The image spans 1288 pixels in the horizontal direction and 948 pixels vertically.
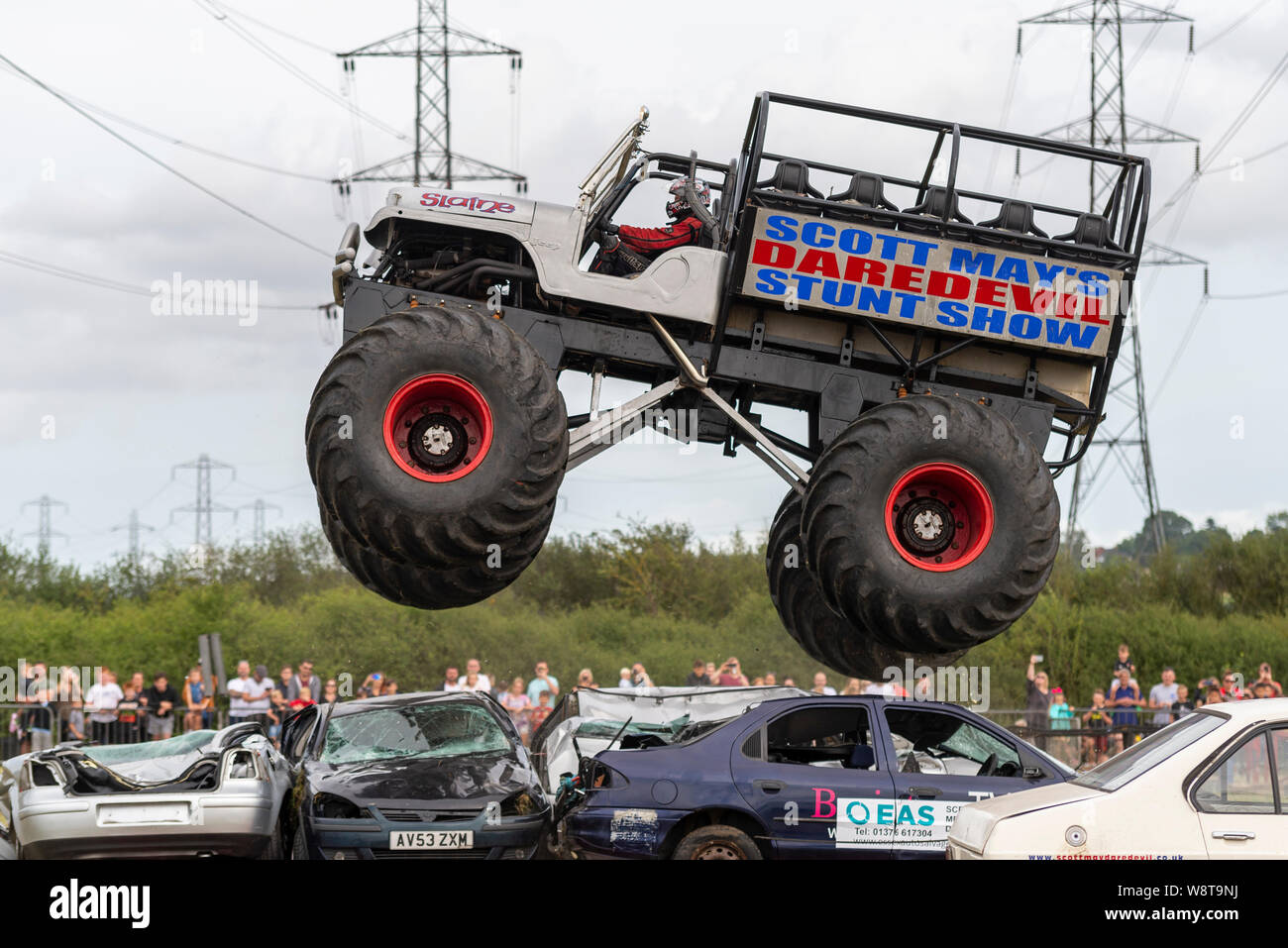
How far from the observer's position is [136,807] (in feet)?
31.8

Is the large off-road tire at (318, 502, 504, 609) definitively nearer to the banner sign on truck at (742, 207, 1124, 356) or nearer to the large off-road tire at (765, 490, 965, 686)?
the large off-road tire at (765, 490, 965, 686)

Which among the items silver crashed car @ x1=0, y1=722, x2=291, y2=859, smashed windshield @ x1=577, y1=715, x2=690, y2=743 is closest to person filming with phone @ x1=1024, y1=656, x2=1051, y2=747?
smashed windshield @ x1=577, y1=715, x2=690, y2=743

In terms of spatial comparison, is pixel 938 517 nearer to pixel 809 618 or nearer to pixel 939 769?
pixel 809 618

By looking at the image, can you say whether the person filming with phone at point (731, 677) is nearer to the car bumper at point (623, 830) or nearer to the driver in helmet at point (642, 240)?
the car bumper at point (623, 830)

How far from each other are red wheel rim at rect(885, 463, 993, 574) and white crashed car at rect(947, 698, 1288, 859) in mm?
1771

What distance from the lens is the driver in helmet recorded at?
32.7 feet

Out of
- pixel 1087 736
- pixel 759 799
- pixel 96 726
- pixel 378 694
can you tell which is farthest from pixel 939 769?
pixel 96 726

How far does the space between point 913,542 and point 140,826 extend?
5.32 m

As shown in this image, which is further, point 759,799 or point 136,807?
point 759,799

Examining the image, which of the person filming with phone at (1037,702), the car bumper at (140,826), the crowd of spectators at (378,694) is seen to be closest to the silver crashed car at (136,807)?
the car bumper at (140,826)
